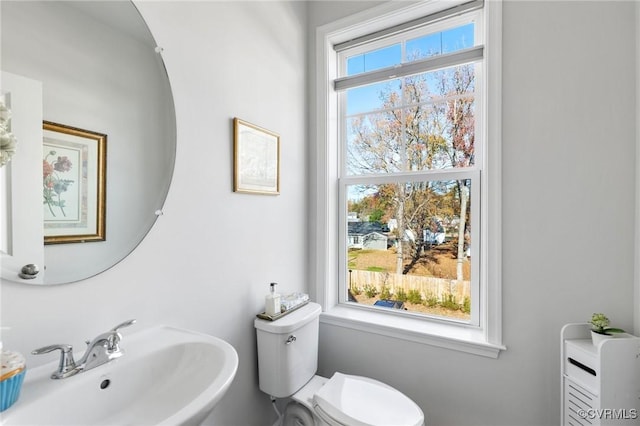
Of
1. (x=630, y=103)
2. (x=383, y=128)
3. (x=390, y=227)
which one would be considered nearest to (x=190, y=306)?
(x=390, y=227)

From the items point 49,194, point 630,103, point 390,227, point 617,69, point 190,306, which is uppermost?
point 617,69

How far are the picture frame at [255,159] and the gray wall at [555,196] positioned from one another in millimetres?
1095

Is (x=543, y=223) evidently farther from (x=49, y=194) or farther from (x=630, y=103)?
(x=49, y=194)

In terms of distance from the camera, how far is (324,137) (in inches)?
71.1

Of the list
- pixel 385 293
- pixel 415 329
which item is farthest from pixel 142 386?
pixel 385 293

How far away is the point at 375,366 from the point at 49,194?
1.59m

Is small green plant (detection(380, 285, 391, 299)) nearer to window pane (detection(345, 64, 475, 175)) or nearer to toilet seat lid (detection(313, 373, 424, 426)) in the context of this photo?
toilet seat lid (detection(313, 373, 424, 426))

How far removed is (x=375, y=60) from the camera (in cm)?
184

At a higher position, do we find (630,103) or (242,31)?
(242,31)

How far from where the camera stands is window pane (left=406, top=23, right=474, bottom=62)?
5.27 feet

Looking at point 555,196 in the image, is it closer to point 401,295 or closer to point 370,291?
point 401,295

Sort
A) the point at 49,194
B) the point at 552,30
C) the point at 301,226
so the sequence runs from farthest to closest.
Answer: the point at 301,226 → the point at 552,30 → the point at 49,194

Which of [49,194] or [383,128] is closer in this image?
[49,194]

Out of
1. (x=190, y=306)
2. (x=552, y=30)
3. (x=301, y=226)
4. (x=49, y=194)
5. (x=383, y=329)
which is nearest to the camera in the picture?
(x=49, y=194)
